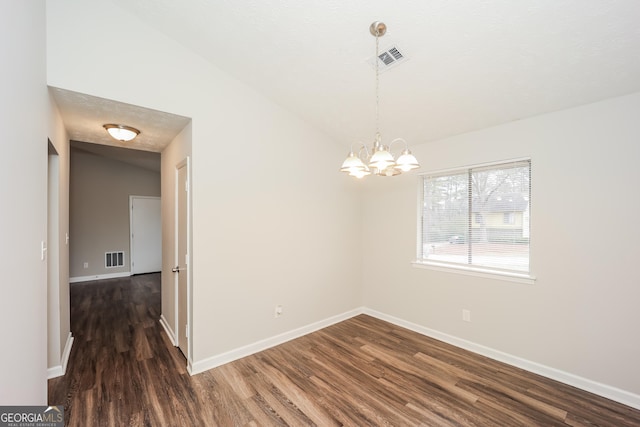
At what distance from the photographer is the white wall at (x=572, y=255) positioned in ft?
7.41

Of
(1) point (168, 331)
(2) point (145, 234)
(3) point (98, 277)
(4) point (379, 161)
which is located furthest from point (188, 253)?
A: (3) point (98, 277)

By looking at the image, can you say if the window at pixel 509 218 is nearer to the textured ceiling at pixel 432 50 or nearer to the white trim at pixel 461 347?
the textured ceiling at pixel 432 50

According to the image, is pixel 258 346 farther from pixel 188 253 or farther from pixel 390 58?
pixel 390 58

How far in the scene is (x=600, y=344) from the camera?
7.77ft

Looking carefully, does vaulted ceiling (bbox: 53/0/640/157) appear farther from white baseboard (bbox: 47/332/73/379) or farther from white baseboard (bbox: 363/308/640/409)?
white baseboard (bbox: 47/332/73/379)

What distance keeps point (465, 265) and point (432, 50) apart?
7.80 feet

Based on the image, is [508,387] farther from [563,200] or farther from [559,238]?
[563,200]

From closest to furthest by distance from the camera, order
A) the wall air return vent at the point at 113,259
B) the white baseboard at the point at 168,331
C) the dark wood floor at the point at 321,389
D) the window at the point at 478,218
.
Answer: the dark wood floor at the point at 321,389 < the window at the point at 478,218 < the white baseboard at the point at 168,331 < the wall air return vent at the point at 113,259

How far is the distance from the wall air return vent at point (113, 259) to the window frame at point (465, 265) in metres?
7.03

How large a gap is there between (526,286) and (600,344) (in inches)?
25.8

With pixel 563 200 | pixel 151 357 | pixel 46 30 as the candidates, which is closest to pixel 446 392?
pixel 563 200

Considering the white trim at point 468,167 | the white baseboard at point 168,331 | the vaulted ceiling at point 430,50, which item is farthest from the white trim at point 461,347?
the vaulted ceiling at point 430,50

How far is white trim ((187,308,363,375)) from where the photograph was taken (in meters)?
2.73

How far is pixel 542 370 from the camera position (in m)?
2.65
